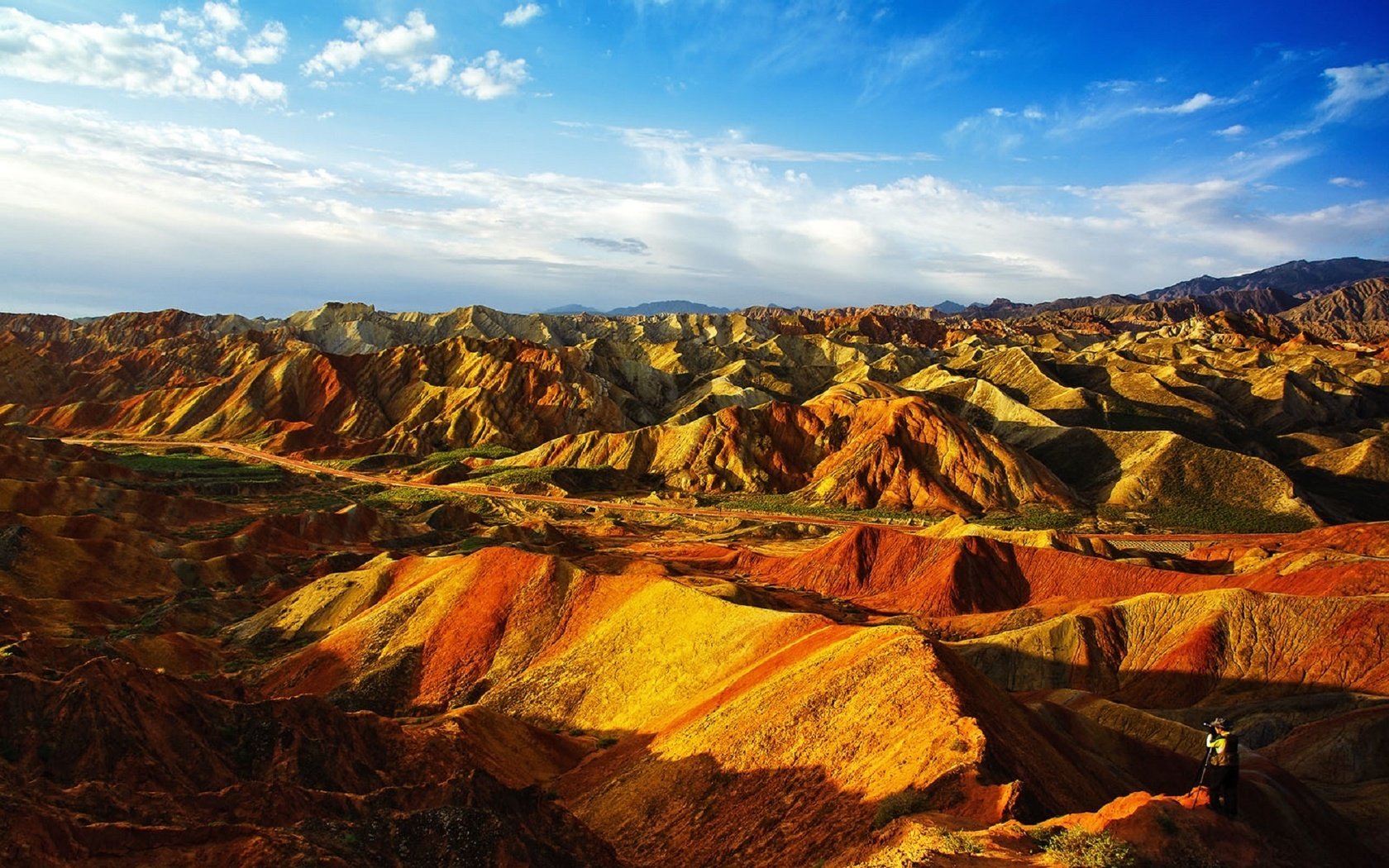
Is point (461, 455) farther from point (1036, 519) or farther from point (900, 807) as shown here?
point (900, 807)

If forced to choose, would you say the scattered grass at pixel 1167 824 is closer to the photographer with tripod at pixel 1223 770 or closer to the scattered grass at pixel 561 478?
the photographer with tripod at pixel 1223 770

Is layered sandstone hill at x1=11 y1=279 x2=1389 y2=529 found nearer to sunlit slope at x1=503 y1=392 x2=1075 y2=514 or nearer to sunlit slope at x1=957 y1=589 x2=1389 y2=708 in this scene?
sunlit slope at x1=503 y1=392 x2=1075 y2=514

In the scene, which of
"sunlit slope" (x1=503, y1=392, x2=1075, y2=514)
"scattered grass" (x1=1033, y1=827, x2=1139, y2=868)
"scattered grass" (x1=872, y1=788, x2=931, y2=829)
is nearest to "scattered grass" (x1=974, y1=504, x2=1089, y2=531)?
"sunlit slope" (x1=503, y1=392, x2=1075, y2=514)

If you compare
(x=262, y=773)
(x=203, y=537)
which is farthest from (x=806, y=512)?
(x=262, y=773)

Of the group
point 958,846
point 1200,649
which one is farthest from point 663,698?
point 1200,649

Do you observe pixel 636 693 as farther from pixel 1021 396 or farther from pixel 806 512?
pixel 1021 396

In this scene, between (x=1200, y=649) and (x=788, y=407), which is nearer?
(x=1200, y=649)
